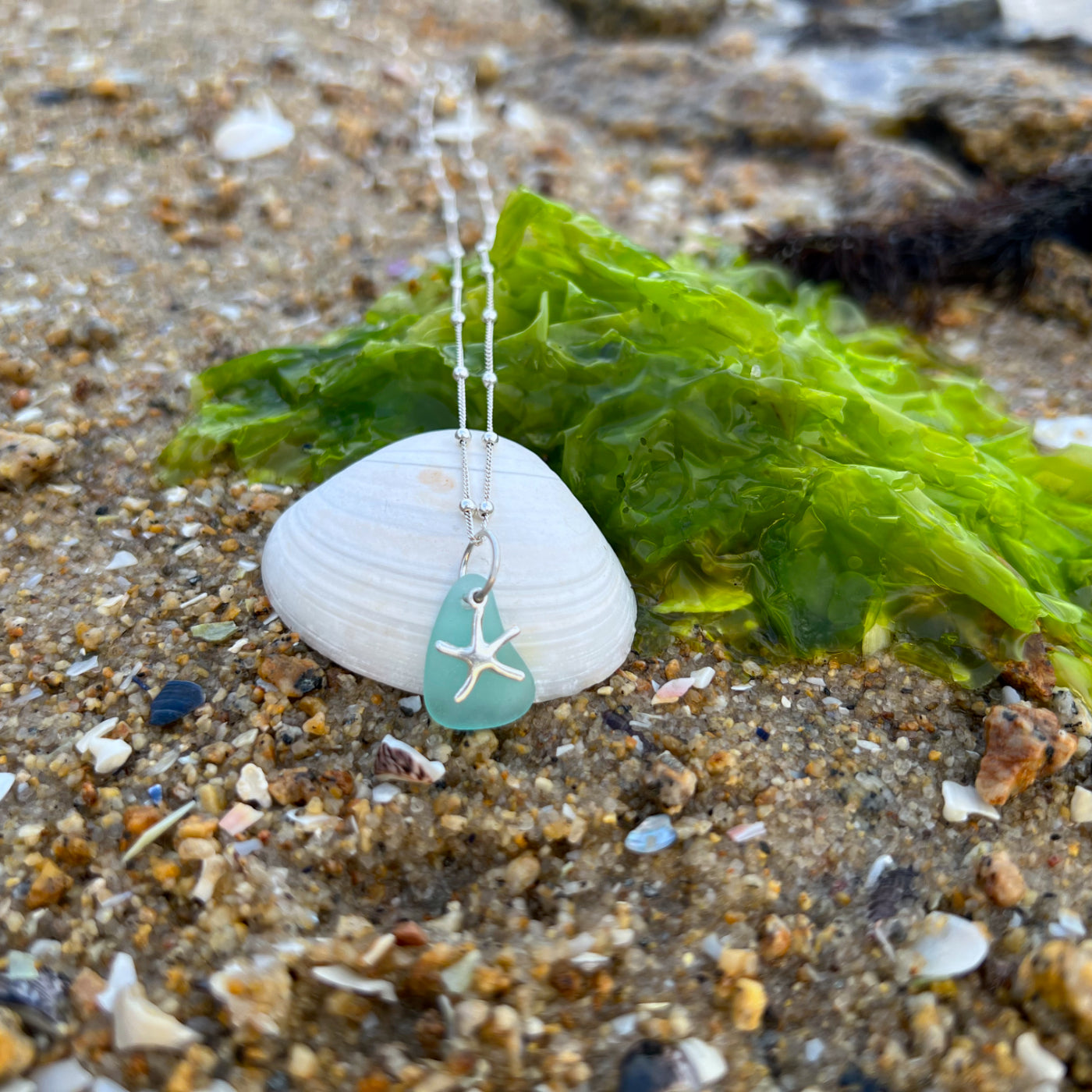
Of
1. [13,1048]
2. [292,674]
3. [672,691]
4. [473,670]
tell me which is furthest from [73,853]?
[672,691]

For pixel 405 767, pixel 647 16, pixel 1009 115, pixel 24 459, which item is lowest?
pixel 405 767

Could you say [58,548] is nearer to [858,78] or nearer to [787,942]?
[787,942]

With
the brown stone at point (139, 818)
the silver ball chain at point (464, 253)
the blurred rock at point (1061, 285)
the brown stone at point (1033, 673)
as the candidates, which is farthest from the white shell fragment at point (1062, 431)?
the brown stone at point (139, 818)

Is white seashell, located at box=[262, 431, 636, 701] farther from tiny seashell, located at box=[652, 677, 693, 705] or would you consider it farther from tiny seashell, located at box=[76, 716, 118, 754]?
tiny seashell, located at box=[76, 716, 118, 754]

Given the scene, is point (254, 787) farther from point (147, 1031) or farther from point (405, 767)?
point (147, 1031)

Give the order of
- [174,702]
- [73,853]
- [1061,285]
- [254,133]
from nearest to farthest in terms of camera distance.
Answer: [73,853] → [174,702] → [1061,285] → [254,133]

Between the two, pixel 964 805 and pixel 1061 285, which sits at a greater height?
pixel 1061 285
